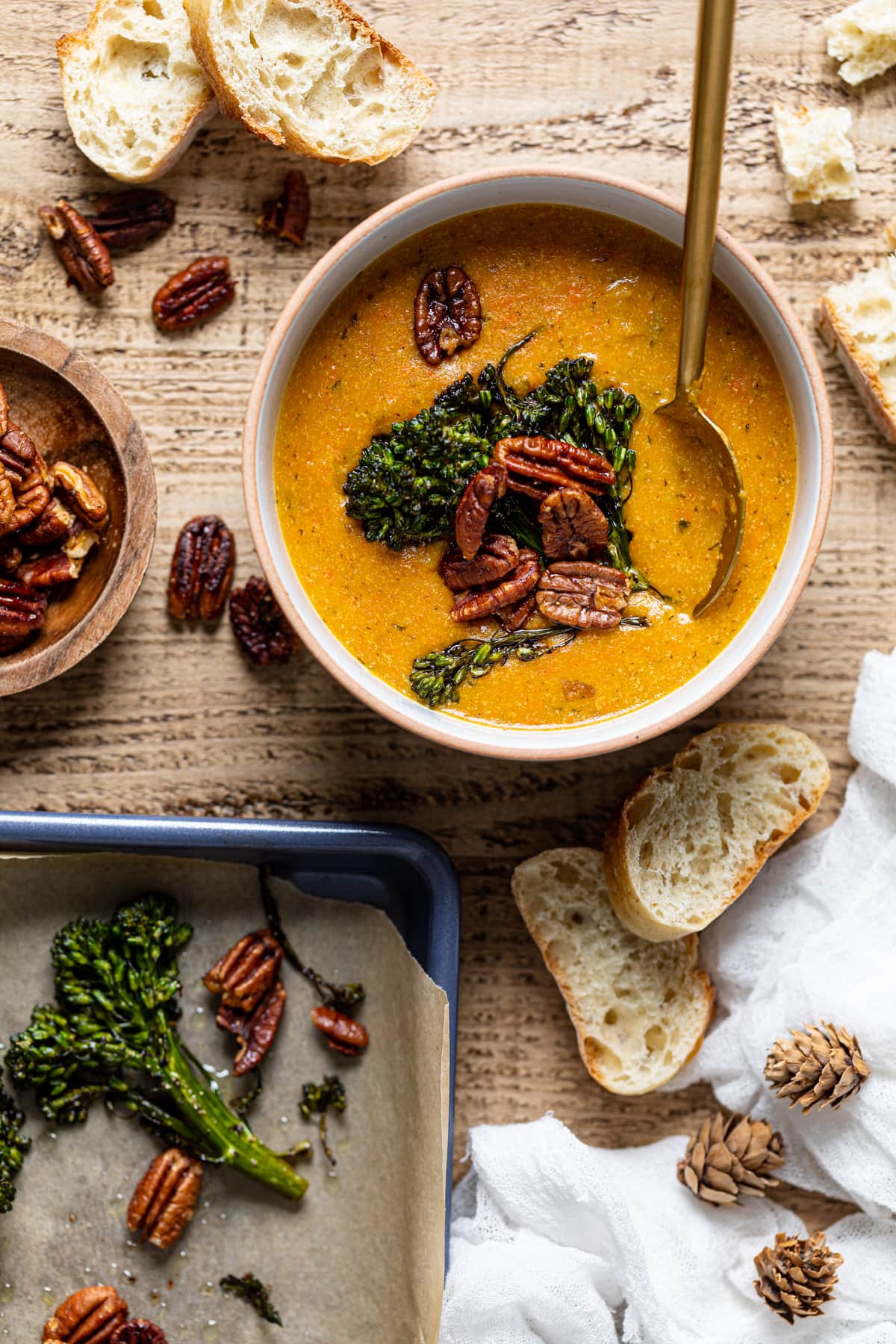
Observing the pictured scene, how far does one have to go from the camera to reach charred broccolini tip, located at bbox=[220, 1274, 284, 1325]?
83.0 inches

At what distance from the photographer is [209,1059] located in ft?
7.07

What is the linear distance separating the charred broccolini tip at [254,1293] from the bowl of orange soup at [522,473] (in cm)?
103

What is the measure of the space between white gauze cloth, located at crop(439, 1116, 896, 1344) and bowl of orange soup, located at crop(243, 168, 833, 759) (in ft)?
2.51

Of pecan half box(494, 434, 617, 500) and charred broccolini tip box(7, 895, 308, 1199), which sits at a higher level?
pecan half box(494, 434, 617, 500)

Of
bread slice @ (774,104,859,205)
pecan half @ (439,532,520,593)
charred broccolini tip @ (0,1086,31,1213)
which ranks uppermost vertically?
bread slice @ (774,104,859,205)

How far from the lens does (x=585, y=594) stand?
1.87 meters

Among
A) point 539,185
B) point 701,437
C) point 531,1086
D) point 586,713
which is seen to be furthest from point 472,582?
point 531,1086

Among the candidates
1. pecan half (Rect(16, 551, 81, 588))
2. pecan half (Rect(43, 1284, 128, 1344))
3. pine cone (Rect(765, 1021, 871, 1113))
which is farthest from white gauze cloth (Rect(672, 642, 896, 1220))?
pecan half (Rect(16, 551, 81, 588))

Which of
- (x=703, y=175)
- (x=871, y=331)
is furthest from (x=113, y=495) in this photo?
(x=871, y=331)

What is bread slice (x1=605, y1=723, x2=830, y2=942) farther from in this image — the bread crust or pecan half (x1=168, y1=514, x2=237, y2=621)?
pecan half (x1=168, y1=514, x2=237, y2=621)

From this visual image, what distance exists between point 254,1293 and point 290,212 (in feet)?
6.01

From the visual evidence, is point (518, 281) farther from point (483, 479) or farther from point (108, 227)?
point (108, 227)

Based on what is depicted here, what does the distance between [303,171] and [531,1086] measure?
1635 millimetres

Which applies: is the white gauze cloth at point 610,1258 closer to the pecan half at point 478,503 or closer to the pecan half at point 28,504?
the pecan half at point 478,503
